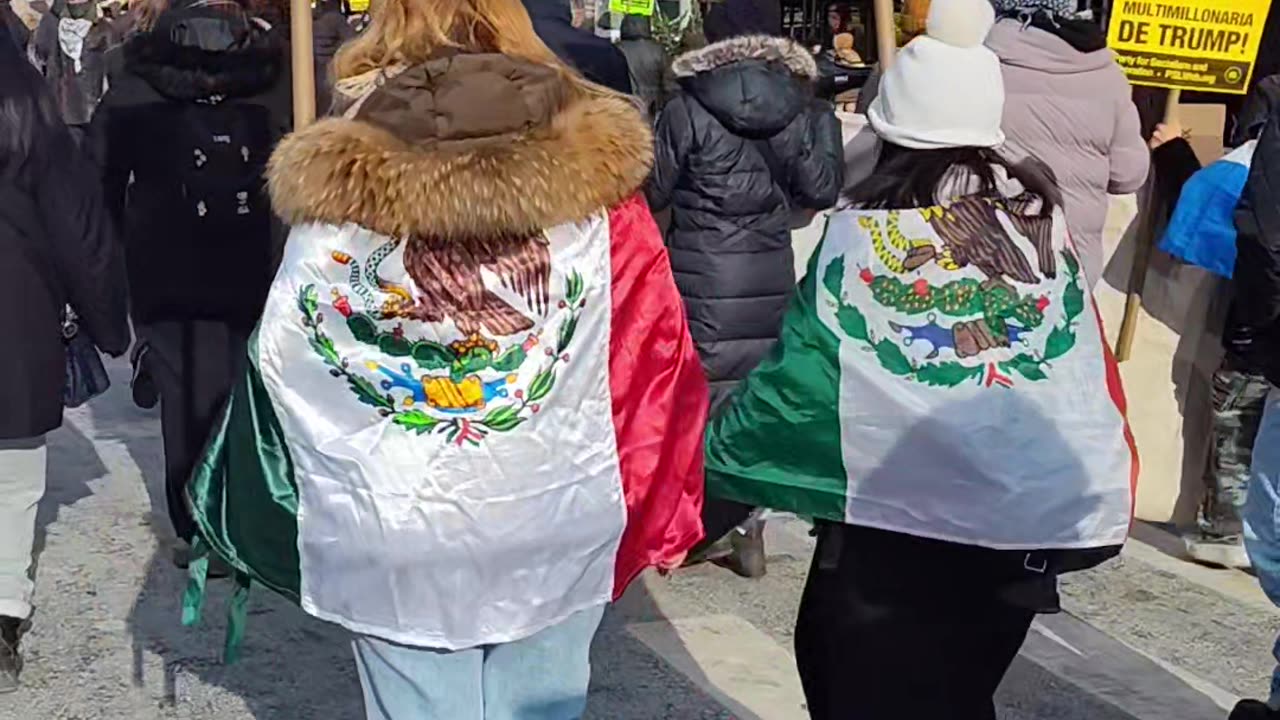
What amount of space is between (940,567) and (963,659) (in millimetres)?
213

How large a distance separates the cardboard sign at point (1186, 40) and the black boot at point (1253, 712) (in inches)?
106

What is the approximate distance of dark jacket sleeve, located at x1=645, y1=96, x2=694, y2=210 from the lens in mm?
5391

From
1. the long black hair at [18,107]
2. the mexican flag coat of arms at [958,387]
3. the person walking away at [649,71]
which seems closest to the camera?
the mexican flag coat of arms at [958,387]

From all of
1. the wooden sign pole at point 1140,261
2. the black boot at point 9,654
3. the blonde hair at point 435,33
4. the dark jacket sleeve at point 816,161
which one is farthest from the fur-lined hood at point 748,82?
the black boot at point 9,654

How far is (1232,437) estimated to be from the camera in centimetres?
583

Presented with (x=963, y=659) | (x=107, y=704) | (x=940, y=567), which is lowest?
(x=107, y=704)

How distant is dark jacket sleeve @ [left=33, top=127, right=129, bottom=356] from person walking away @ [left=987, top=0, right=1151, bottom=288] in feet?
9.29

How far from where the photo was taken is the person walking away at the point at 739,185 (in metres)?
5.38

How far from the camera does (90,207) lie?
4.49 m

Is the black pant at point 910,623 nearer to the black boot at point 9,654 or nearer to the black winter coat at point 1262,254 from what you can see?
the black winter coat at point 1262,254

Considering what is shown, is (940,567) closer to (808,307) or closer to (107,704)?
(808,307)

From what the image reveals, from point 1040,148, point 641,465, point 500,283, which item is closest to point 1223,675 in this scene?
point 1040,148

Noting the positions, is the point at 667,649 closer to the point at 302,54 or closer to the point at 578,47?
the point at 302,54

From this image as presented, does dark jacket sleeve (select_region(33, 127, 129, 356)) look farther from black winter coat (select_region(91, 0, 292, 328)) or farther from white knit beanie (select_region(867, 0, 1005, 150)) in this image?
white knit beanie (select_region(867, 0, 1005, 150))
